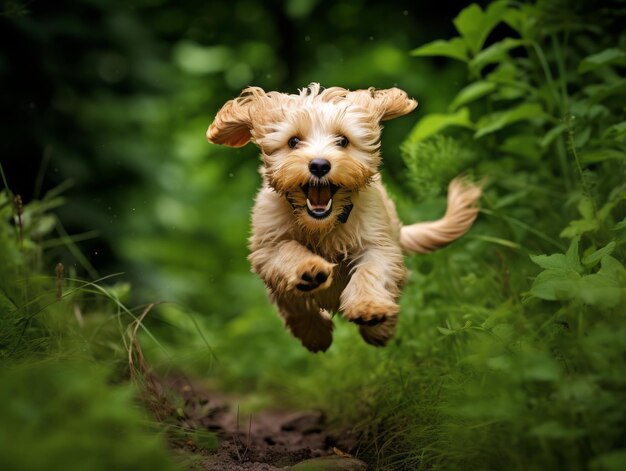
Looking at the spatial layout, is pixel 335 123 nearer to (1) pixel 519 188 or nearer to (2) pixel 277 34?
(1) pixel 519 188

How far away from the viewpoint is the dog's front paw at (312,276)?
2.65 metres

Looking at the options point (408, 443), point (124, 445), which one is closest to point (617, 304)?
point (408, 443)

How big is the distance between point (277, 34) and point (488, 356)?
602 cm

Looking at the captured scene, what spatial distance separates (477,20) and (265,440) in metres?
2.69

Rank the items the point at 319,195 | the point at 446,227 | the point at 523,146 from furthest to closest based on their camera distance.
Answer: the point at 523,146, the point at 446,227, the point at 319,195

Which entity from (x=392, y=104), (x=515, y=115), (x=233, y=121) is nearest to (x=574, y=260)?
(x=392, y=104)

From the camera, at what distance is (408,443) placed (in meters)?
3.01

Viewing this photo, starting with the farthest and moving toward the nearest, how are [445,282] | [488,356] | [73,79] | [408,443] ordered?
[73,79]
[445,282]
[408,443]
[488,356]

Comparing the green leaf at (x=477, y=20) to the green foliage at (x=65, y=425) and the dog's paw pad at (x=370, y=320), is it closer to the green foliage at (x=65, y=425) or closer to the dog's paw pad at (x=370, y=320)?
the dog's paw pad at (x=370, y=320)

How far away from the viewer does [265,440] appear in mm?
3537

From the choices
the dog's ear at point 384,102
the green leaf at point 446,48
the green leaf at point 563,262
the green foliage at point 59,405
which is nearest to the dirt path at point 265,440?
the green foliage at point 59,405

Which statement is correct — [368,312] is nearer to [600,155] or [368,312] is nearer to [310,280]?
[310,280]

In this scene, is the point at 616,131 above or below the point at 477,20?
below

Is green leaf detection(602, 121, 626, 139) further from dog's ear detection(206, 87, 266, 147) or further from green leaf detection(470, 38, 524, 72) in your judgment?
dog's ear detection(206, 87, 266, 147)
